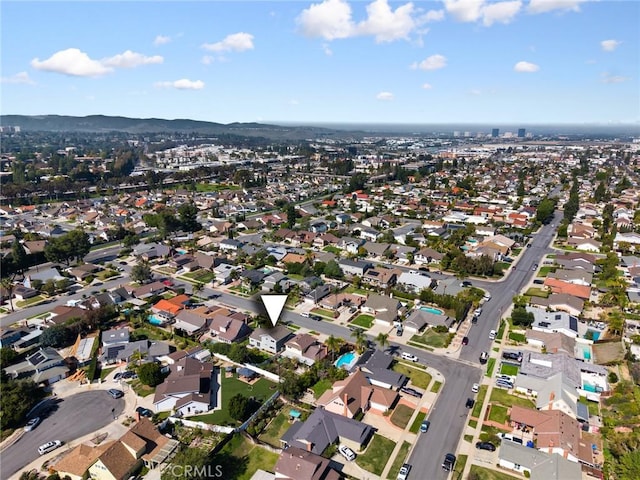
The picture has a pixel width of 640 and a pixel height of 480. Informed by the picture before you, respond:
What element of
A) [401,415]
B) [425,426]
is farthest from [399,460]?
[401,415]

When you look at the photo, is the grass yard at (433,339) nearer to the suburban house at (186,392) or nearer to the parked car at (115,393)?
the suburban house at (186,392)

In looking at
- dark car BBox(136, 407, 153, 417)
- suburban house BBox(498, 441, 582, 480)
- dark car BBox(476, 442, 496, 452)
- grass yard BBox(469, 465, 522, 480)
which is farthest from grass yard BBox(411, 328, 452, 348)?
dark car BBox(136, 407, 153, 417)

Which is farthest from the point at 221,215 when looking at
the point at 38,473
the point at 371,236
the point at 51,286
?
the point at 38,473

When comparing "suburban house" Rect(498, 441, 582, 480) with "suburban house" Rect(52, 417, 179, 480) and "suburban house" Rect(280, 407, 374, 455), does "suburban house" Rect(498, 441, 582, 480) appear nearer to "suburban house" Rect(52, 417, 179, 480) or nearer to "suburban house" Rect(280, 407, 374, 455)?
"suburban house" Rect(280, 407, 374, 455)

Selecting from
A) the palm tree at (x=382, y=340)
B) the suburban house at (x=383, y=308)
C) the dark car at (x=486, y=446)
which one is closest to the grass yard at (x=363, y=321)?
the suburban house at (x=383, y=308)

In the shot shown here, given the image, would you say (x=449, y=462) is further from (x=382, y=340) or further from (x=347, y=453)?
(x=382, y=340)
